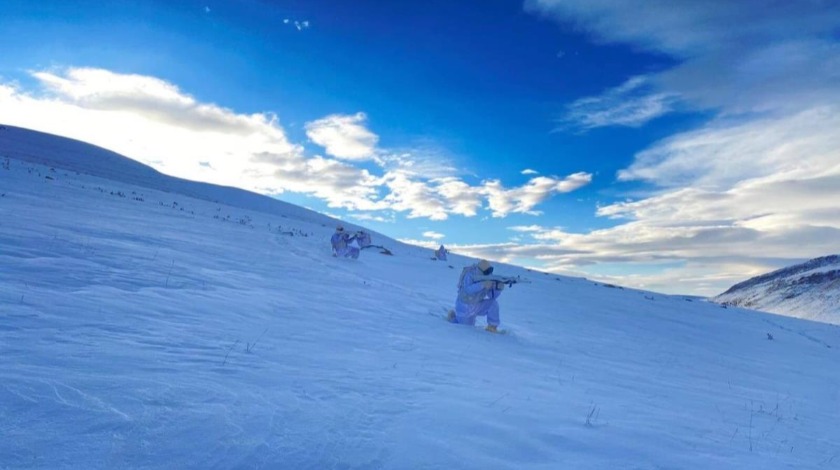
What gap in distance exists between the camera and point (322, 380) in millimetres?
4594

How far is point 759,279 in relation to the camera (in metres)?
65.8

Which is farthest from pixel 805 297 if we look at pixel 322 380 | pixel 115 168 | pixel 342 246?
pixel 115 168

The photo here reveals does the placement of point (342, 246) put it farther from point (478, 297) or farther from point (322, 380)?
point (322, 380)

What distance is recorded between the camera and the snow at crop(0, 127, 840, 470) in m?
3.13

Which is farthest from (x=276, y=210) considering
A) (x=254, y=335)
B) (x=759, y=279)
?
(x=759, y=279)

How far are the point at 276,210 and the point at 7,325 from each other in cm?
4631

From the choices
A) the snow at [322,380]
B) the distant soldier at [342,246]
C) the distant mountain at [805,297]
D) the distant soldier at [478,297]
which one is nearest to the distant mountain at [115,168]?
the distant soldier at [342,246]

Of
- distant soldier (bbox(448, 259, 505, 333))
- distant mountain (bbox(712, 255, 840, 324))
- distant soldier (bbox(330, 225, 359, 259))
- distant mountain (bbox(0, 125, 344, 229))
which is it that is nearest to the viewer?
distant soldier (bbox(448, 259, 505, 333))

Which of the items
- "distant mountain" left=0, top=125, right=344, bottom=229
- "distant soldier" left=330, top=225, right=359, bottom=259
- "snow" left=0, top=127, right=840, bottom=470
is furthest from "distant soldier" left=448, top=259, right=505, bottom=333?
"distant mountain" left=0, top=125, right=344, bottom=229

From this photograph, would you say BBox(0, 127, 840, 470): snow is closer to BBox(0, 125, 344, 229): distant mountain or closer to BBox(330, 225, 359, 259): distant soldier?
BBox(330, 225, 359, 259): distant soldier

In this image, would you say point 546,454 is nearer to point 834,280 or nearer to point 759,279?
point 834,280

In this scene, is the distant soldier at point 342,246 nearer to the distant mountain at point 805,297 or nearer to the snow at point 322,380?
the snow at point 322,380

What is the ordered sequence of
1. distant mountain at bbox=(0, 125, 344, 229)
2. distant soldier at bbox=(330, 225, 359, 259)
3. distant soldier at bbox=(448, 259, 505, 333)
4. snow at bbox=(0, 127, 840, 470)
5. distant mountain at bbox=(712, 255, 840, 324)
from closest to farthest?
snow at bbox=(0, 127, 840, 470) < distant soldier at bbox=(448, 259, 505, 333) < distant soldier at bbox=(330, 225, 359, 259) < distant mountain at bbox=(712, 255, 840, 324) < distant mountain at bbox=(0, 125, 344, 229)

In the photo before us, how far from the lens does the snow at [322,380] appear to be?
123 inches
